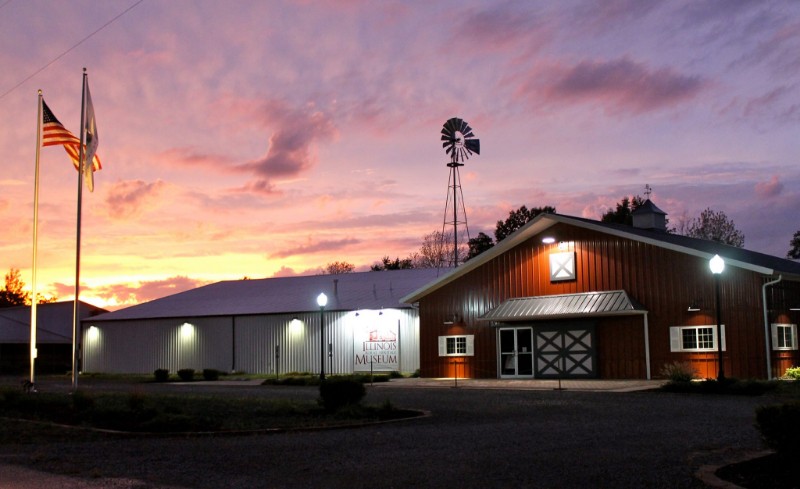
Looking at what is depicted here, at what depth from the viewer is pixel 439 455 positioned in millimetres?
11039

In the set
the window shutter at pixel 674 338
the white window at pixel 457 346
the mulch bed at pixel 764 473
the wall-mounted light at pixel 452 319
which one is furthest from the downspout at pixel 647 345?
the mulch bed at pixel 764 473

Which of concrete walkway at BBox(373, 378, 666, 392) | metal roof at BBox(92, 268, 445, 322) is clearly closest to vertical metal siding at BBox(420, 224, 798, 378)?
concrete walkway at BBox(373, 378, 666, 392)

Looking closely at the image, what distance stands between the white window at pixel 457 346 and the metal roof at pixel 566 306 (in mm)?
1984

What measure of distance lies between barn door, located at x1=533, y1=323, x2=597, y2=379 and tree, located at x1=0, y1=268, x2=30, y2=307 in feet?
294

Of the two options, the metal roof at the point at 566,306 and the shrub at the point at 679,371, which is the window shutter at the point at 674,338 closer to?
the shrub at the point at 679,371

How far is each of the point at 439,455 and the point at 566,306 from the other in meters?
20.9

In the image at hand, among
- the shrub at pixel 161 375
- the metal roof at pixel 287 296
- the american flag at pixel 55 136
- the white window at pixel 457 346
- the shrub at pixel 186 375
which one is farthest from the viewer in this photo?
the metal roof at pixel 287 296

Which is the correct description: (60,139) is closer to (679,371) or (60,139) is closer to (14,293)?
(679,371)

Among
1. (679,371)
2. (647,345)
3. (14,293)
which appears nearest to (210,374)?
(647,345)

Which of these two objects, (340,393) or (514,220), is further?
(514,220)

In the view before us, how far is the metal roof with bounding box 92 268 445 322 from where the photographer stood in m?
43.8

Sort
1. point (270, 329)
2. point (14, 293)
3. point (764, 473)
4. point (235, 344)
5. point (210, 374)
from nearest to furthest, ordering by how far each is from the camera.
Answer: point (764, 473) < point (210, 374) < point (270, 329) < point (235, 344) < point (14, 293)

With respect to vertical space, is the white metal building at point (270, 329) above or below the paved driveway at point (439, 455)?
above

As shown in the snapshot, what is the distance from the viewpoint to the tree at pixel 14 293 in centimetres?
10662
